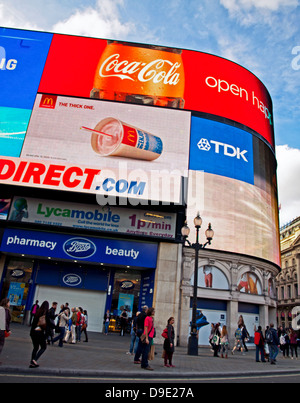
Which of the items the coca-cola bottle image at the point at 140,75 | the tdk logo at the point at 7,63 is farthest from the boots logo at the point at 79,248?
the tdk logo at the point at 7,63

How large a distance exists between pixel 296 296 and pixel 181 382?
61.7 m

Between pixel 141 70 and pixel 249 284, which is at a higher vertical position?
pixel 141 70

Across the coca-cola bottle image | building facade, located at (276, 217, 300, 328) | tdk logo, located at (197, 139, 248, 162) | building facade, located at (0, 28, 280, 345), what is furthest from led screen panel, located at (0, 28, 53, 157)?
building facade, located at (276, 217, 300, 328)

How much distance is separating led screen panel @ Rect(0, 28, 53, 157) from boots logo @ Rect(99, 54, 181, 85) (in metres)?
5.66

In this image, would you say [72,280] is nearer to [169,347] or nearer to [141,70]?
[169,347]

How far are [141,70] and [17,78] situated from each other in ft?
34.0

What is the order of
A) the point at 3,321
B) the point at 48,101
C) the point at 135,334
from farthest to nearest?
the point at 48,101
the point at 135,334
the point at 3,321

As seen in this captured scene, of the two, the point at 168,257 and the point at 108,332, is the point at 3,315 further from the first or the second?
the point at 108,332

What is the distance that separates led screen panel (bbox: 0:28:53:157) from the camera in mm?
24938

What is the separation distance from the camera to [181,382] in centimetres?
849

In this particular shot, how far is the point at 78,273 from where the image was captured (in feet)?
83.3

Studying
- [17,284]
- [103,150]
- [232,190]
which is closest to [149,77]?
[103,150]

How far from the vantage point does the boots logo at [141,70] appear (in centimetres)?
2794
